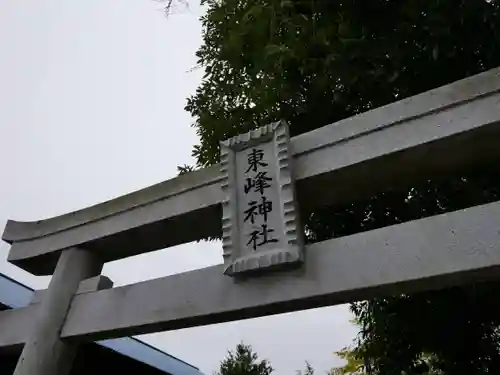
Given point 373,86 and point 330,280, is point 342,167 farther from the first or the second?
point 373,86

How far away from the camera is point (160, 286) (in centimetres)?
300

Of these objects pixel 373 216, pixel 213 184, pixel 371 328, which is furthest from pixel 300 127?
pixel 371 328

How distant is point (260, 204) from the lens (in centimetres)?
279

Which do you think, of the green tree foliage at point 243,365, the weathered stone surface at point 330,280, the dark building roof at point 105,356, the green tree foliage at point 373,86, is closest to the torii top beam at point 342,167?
the weathered stone surface at point 330,280

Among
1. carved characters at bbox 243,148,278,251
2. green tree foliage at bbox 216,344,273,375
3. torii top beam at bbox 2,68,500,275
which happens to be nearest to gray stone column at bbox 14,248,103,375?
torii top beam at bbox 2,68,500,275

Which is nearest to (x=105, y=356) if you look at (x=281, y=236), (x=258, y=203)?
(x=258, y=203)

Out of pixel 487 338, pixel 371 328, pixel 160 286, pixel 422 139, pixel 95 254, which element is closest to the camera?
pixel 422 139

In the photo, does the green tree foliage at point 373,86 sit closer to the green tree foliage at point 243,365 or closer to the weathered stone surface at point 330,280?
the weathered stone surface at point 330,280

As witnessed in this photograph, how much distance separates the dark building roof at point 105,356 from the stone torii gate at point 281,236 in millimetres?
1506

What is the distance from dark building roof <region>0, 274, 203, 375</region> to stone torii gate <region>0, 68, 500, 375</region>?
4.94 feet

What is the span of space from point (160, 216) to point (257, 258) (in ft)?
2.86

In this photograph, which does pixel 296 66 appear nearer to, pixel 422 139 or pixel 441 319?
pixel 422 139

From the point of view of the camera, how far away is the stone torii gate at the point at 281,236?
7.53 ft

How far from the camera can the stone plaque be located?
2.60 meters
